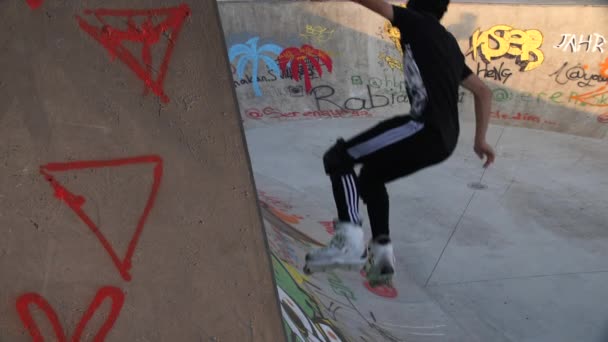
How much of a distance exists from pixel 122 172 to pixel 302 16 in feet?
45.8

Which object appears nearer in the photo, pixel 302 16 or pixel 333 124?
pixel 333 124

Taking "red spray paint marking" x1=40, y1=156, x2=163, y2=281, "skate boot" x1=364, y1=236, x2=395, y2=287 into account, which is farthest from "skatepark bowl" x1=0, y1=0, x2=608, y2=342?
"skate boot" x1=364, y1=236, x2=395, y2=287

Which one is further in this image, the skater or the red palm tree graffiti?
the red palm tree graffiti

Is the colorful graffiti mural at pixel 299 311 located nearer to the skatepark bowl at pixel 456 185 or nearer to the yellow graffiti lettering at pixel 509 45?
the skatepark bowl at pixel 456 185

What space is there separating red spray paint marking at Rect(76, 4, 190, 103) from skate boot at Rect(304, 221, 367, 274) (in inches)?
50.0

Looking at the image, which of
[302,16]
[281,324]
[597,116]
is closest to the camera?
[281,324]

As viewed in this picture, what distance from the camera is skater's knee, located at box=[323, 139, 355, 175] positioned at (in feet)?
8.99

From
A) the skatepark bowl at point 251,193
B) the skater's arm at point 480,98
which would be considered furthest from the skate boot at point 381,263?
the skater's arm at point 480,98

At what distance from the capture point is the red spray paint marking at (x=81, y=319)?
2588mm

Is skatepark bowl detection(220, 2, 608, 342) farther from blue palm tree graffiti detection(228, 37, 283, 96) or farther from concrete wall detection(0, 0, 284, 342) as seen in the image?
concrete wall detection(0, 0, 284, 342)

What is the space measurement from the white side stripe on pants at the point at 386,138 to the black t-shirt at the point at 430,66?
57 mm

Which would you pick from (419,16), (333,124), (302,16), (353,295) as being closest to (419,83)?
(419,16)

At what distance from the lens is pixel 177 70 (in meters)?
2.59

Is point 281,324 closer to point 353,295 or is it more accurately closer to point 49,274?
point 49,274
